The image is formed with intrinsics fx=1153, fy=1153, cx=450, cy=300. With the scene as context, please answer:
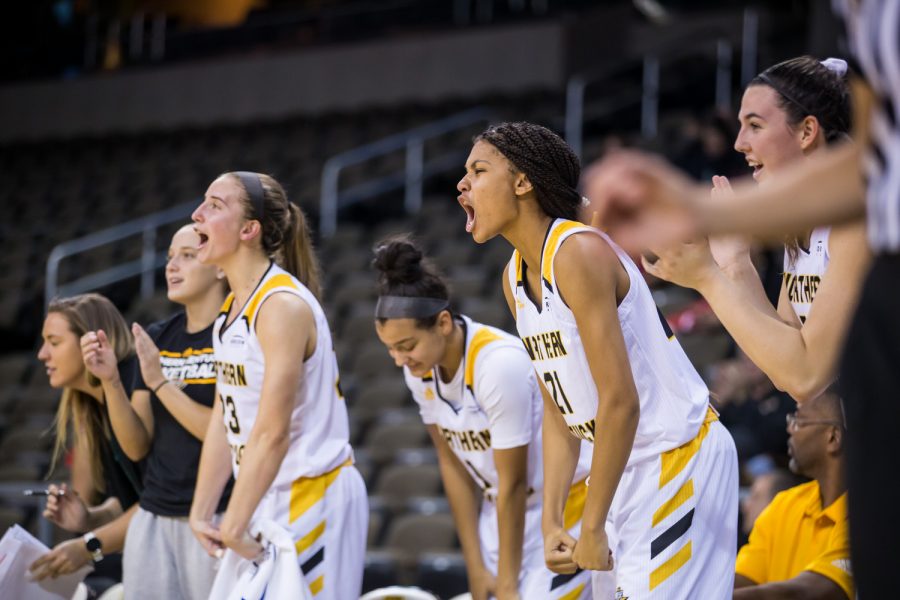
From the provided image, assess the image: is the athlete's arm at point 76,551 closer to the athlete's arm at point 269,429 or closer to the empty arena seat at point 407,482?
the athlete's arm at point 269,429

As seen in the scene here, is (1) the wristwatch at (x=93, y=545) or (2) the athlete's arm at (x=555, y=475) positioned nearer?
(2) the athlete's arm at (x=555, y=475)

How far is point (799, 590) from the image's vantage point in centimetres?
324

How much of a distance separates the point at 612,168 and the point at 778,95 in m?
1.53

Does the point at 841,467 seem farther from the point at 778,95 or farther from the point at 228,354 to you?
the point at 228,354

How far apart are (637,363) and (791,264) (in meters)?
0.49

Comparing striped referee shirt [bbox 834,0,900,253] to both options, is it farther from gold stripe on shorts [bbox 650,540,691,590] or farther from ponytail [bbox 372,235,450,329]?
ponytail [bbox 372,235,450,329]

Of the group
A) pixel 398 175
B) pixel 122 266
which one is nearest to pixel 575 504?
pixel 122 266

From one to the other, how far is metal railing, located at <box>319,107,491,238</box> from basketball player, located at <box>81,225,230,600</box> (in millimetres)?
6861

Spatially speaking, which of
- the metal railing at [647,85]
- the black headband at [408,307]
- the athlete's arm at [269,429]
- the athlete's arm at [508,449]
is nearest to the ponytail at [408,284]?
the black headband at [408,307]

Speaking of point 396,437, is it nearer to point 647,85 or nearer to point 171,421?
point 171,421

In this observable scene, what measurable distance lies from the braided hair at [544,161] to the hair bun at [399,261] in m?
A: 0.76

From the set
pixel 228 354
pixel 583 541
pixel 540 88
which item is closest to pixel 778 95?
pixel 583 541

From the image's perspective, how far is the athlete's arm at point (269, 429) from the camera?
3281mm

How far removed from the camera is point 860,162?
156cm
